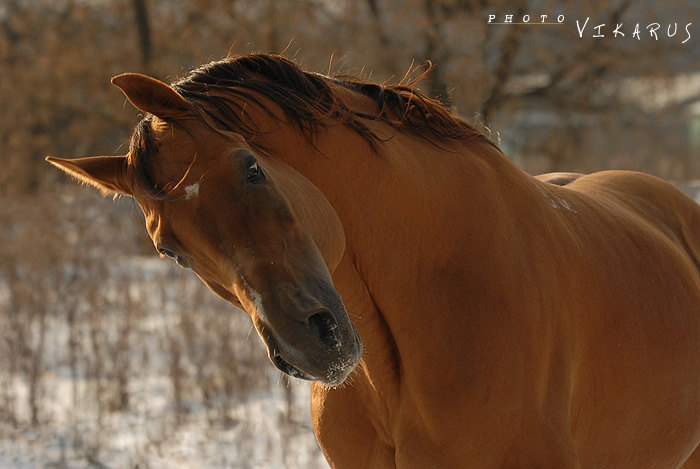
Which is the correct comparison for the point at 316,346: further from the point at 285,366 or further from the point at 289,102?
the point at 289,102

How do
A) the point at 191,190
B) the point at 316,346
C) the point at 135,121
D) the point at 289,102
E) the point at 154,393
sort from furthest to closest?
the point at 135,121 → the point at 154,393 → the point at 289,102 → the point at 191,190 → the point at 316,346

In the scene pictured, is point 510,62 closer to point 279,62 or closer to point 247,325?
point 247,325

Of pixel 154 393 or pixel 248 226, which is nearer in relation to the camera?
pixel 248 226

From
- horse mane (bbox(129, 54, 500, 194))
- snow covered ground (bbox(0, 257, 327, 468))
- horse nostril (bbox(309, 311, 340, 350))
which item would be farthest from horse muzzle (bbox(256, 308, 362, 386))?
snow covered ground (bbox(0, 257, 327, 468))

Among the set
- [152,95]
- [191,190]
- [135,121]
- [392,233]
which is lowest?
[135,121]

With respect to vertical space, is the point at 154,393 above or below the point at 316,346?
below

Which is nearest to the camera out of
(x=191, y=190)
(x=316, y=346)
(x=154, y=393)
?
(x=316, y=346)

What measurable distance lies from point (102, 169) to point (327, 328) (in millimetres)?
807

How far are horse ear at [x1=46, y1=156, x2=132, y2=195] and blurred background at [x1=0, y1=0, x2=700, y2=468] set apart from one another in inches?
50.8

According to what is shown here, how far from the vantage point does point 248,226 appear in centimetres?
146

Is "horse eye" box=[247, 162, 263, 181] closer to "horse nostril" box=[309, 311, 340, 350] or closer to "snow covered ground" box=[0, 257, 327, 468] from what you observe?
"horse nostril" box=[309, 311, 340, 350]

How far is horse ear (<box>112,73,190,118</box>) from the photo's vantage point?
155cm

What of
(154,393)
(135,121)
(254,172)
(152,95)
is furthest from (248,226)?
(135,121)

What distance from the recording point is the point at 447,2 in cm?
848
